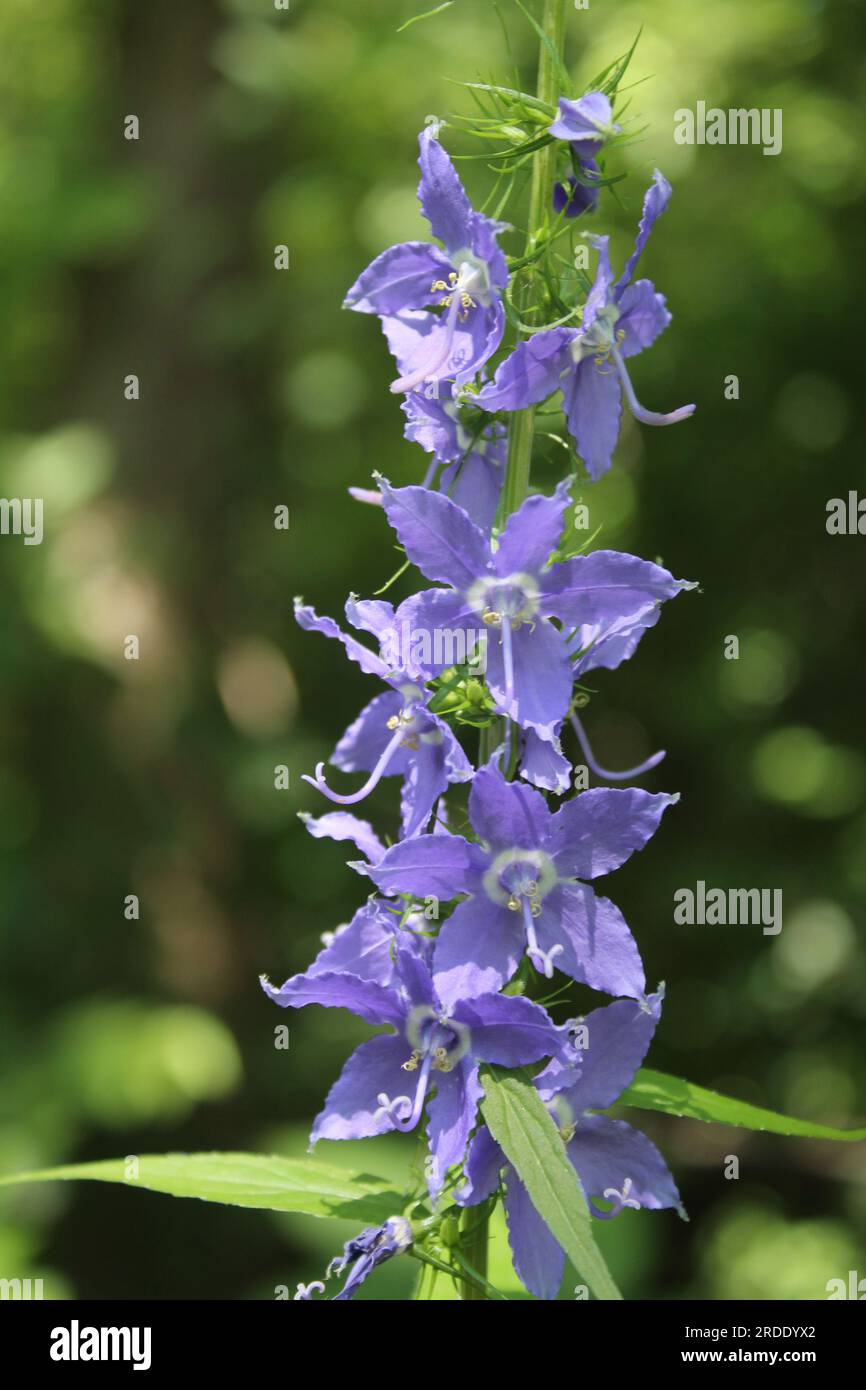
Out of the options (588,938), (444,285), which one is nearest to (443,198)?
(444,285)

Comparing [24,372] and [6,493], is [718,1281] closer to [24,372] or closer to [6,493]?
[6,493]

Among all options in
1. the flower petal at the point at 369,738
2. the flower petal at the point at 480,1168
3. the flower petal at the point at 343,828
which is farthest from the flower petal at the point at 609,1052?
the flower petal at the point at 369,738

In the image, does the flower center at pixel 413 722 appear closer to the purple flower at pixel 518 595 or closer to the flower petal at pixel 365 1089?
the purple flower at pixel 518 595

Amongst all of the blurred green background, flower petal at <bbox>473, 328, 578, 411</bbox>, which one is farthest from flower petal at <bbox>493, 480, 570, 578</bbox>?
the blurred green background

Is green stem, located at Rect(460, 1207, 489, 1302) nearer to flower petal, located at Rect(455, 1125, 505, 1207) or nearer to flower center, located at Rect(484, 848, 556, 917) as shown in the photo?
flower petal, located at Rect(455, 1125, 505, 1207)

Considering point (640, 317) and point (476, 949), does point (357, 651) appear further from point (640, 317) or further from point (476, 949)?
point (640, 317)
